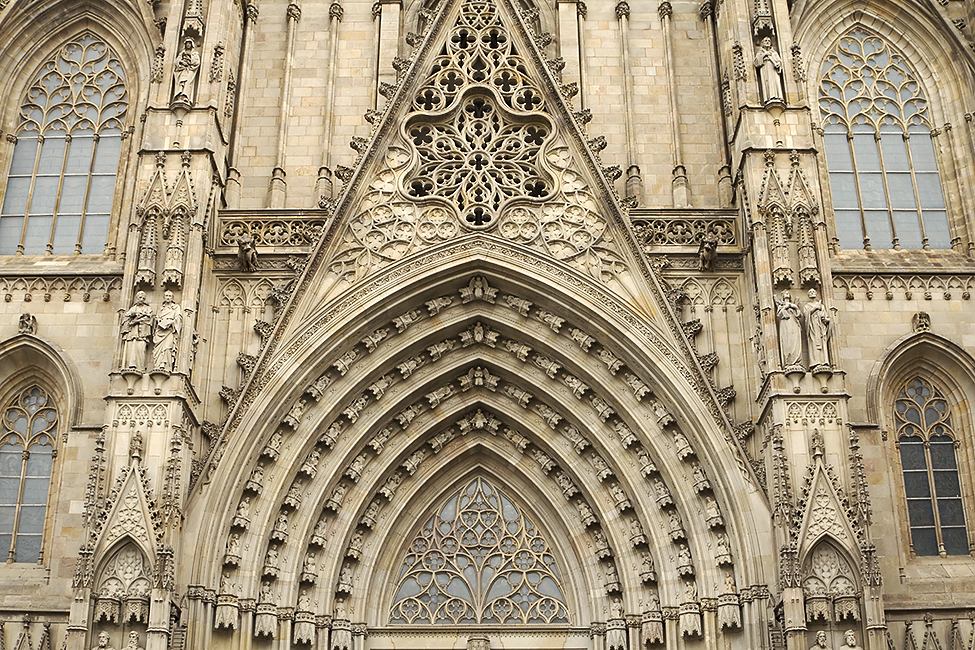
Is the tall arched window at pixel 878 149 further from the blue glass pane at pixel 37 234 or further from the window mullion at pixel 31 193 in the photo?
the window mullion at pixel 31 193

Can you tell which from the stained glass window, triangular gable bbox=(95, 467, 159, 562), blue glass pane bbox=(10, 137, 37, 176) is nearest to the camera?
triangular gable bbox=(95, 467, 159, 562)

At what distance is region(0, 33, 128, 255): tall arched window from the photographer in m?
18.4

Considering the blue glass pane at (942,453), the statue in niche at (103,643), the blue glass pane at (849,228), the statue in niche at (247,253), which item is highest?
the blue glass pane at (849,228)

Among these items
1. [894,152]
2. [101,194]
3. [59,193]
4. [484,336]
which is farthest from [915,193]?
[59,193]

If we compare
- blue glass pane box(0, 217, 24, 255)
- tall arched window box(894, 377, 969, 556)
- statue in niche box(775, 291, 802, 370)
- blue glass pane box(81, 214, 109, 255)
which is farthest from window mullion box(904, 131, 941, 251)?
blue glass pane box(0, 217, 24, 255)

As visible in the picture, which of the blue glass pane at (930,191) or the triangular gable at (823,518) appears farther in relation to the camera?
the blue glass pane at (930,191)

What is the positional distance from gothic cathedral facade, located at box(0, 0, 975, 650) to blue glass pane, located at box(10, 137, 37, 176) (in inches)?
1.9

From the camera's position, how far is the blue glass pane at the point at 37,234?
18297 millimetres

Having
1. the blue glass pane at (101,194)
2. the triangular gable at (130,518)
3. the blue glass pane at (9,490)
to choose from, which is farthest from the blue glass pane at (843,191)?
the blue glass pane at (9,490)

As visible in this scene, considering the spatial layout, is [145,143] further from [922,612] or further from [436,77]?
[922,612]

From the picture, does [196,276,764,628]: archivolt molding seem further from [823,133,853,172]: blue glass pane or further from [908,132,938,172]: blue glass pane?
[908,132,938,172]: blue glass pane

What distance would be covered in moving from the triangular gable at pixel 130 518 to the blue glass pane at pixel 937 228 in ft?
39.9

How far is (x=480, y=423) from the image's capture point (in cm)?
1767

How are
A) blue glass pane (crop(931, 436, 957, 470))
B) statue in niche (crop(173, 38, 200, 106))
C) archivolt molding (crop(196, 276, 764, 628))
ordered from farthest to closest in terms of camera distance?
statue in niche (crop(173, 38, 200, 106)) → blue glass pane (crop(931, 436, 957, 470)) → archivolt molding (crop(196, 276, 764, 628))
